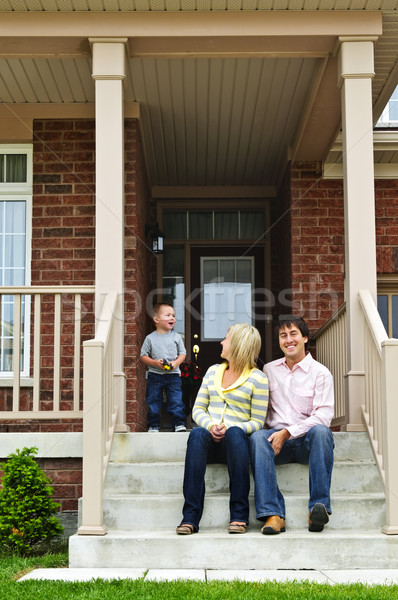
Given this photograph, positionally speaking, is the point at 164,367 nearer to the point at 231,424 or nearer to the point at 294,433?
the point at 231,424

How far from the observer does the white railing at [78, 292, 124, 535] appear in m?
4.41

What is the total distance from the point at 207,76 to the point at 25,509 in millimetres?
3859

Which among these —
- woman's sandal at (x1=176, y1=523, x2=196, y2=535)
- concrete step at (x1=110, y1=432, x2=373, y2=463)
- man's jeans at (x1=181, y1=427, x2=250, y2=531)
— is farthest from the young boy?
woman's sandal at (x1=176, y1=523, x2=196, y2=535)

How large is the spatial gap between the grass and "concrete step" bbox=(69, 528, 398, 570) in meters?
0.48

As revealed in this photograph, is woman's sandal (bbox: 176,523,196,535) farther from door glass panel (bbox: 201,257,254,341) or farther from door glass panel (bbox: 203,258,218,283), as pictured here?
door glass panel (bbox: 203,258,218,283)

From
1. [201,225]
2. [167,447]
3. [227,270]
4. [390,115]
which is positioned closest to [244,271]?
[227,270]

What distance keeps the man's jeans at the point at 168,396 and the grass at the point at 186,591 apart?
306 cm

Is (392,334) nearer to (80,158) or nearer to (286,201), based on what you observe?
(286,201)

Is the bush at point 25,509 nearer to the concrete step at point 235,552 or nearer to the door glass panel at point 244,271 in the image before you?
the concrete step at point 235,552

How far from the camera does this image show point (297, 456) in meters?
4.76

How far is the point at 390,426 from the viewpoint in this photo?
14.9 feet

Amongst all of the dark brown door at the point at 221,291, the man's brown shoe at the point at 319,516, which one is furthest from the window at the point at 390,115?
the man's brown shoe at the point at 319,516

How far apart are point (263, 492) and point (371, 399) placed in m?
1.16

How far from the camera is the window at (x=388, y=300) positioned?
812 cm
